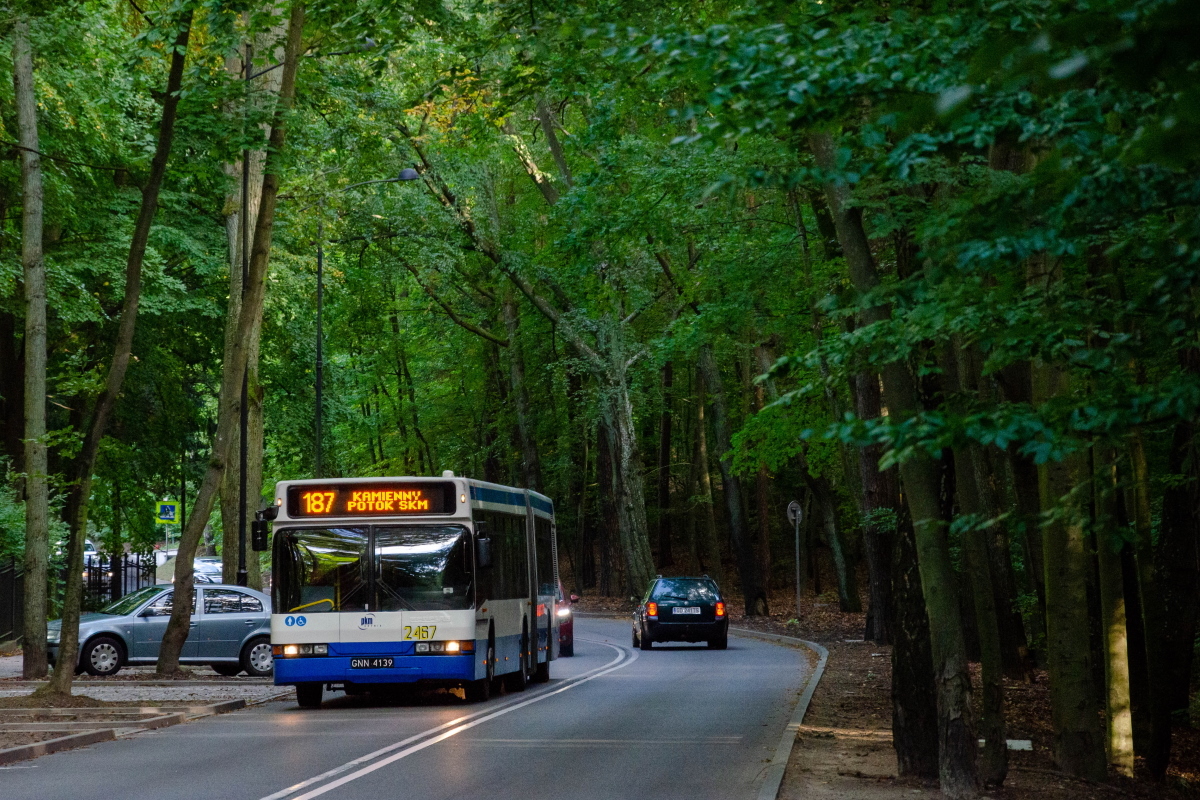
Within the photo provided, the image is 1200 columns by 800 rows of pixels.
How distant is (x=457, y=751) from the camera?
44.5 feet

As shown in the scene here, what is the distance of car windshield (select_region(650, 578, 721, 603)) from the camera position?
31.6 metres

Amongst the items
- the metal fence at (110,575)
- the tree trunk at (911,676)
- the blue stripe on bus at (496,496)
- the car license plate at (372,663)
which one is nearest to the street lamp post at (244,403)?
the blue stripe on bus at (496,496)

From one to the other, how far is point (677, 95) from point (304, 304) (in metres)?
17.9

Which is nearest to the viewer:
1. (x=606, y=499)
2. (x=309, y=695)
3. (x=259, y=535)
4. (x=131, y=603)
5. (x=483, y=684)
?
(x=259, y=535)

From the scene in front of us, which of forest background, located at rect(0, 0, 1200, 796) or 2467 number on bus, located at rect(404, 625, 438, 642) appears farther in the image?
2467 number on bus, located at rect(404, 625, 438, 642)

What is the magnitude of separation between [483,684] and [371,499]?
2.84 meters

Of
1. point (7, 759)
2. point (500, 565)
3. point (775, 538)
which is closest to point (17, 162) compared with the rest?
point (500, 565)

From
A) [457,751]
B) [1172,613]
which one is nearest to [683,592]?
[1172,613]

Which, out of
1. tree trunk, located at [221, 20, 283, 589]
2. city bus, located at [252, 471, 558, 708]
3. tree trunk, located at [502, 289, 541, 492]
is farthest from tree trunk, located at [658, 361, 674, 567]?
city bus, located at [252, 471, 558, 708]

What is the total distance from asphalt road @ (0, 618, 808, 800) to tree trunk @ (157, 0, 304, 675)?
380cm

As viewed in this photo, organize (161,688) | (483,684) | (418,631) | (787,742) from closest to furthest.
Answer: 1. (787,742)
2. (418,631)
3. (483,684)
4. (161,688)

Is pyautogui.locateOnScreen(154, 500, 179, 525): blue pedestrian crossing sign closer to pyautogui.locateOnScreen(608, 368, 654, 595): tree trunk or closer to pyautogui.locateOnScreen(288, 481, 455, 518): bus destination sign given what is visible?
pyautogui.locateOnScreen(608, 368, 654, 595): tree trunk

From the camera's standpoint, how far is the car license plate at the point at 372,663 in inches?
711

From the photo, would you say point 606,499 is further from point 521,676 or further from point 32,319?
point 32,319
